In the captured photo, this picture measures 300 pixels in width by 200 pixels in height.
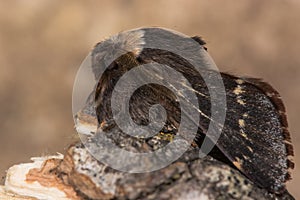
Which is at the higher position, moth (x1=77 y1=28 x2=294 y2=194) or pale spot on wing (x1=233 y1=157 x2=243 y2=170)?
moth (x1=77 y1=28 x2=294 y2=194)

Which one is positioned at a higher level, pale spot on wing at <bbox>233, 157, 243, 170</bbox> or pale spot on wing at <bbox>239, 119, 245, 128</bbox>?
pale spot on wing at <bbox>239, 119, 245, 128</bbox>

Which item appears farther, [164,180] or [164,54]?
[164,54]

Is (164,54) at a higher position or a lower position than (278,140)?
higher

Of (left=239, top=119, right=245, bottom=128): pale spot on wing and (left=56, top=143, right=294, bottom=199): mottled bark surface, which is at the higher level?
(left=239, top=119, right=245, bottom=128): pale spot on wing

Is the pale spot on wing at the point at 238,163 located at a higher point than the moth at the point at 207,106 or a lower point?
lower

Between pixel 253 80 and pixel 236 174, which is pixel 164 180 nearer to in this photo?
pixel 236 174

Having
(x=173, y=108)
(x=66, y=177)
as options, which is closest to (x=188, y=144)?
(x=173, y=108)

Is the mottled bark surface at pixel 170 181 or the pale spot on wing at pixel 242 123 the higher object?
the pale spot on wing at pixel 242 123

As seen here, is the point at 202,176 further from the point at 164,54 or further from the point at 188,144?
the point at 164,54
